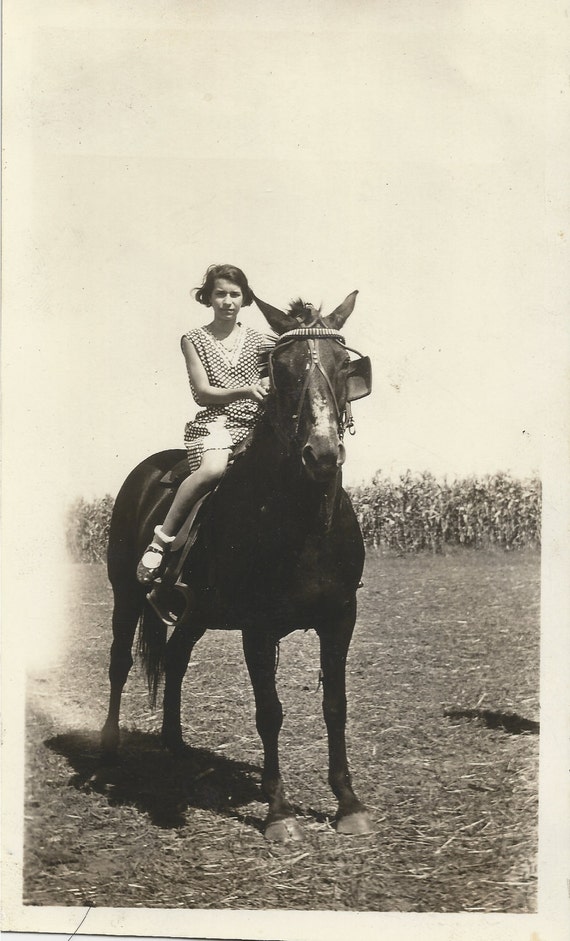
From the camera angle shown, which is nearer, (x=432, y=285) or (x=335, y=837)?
(x=335, y=837)

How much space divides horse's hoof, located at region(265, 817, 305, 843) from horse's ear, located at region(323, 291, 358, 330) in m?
2.35

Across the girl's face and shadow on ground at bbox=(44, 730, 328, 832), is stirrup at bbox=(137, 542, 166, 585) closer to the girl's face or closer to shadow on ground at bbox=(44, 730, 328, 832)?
shadow on ground at bbox=(44, 730, 328, 832)

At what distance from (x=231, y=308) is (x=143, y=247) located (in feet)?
2.41

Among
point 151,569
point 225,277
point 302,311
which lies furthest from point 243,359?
point 151,569

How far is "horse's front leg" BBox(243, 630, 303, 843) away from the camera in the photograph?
3844mm

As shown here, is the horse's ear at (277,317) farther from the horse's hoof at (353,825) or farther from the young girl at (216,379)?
the horse's hoof at (353,825)

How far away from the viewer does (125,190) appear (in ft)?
14.5

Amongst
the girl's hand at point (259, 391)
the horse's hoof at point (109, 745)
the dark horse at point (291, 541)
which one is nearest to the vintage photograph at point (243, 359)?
the horse's hoof at point (109, 745)

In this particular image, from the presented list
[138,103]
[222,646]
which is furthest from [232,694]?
[138,103]

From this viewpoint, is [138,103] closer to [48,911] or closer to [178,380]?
[178,380]

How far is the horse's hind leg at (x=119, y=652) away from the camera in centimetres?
442

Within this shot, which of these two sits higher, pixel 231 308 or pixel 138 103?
pixel 138 103

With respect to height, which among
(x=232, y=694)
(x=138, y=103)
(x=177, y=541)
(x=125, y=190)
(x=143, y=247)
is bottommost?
(x=232, y=694)

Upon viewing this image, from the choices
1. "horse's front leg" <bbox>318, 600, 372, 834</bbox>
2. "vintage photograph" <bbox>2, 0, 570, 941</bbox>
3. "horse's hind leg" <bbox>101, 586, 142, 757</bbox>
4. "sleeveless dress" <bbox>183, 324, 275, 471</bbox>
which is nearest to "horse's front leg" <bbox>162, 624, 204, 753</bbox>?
"vintage photograph" <bbox>2, 0, 570, 941</bbox>
